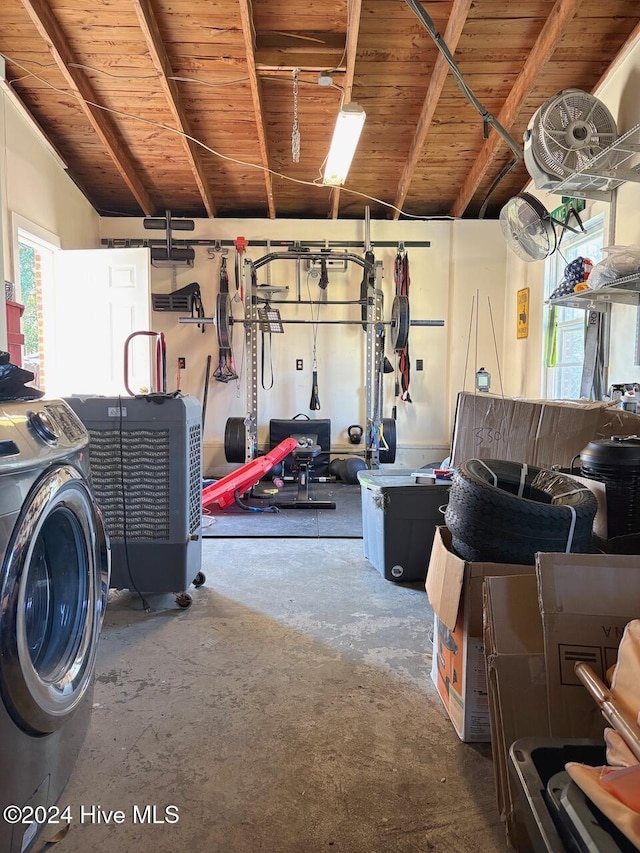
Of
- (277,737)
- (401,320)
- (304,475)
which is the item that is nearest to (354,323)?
(401,320)

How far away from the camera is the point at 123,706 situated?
180cm

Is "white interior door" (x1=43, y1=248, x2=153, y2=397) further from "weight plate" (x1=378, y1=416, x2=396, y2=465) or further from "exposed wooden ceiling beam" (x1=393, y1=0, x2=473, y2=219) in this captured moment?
"exposed wooden ceiling beam" (x1=393, y1=0, x2=473, y2=219)

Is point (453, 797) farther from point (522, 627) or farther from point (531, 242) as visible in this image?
point (531, 242)

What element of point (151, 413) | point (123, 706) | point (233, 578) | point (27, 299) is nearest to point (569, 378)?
point (233, 578)

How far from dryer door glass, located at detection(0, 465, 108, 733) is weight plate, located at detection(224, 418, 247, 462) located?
3666 mm

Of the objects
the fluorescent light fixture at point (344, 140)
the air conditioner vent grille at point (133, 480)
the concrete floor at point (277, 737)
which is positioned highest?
the fluorescent light fixture at point (344, 140)

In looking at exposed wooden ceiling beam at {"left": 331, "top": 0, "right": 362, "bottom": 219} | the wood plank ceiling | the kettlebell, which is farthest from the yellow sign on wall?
exposed wooden ceiling beam at {"left": 331, "top": 0, "right": 362, "bottom": 219}

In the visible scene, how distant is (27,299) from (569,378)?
15.5 ft

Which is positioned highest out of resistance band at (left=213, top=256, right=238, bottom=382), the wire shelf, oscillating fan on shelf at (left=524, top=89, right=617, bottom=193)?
oscillating fan on shelf at (left=524, top=89, right=617, bottom=193)

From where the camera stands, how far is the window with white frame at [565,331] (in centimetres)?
417

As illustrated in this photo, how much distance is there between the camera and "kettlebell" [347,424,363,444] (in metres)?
5.95

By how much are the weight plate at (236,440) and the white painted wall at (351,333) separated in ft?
2.55

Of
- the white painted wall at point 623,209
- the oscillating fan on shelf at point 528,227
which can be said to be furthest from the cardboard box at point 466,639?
the oscillating fan on shelf at point 528,227

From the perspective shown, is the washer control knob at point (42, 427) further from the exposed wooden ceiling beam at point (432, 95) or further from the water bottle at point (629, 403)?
the exposed wooden ceiling beam at point (432, 95)
